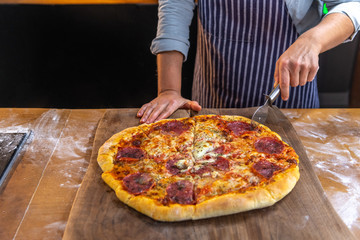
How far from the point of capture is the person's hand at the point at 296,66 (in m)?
1.90

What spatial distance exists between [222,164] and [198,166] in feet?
0.41

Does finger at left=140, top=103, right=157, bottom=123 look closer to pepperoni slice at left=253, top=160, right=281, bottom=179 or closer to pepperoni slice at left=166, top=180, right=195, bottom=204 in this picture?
pepperoni slice at left=166, top=180, right=195, bottom=204

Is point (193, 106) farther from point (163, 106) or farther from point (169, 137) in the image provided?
point (169, 137)

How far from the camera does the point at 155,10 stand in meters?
3.73

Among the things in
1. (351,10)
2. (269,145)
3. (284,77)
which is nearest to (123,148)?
(269,145)

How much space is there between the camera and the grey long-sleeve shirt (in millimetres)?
2326

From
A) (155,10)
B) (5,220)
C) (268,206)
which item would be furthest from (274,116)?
(155,10)

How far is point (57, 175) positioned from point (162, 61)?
115 centimetres

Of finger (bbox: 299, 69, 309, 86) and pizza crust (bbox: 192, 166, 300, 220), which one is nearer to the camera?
pizza crust (bbox: 192, 166, 300, 220)

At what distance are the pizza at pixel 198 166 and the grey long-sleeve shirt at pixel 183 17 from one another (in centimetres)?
64

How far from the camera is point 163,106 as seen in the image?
2.39 meters

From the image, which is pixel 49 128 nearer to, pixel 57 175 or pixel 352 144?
pixel 57 175

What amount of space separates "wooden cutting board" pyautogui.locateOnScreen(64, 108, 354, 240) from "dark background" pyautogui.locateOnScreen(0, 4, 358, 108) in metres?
2.50

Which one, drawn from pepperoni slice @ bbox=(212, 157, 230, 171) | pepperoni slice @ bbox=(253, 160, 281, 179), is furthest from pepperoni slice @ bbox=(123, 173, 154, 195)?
pepperoni slice @ bbox=(253, 160, 281, 179)
